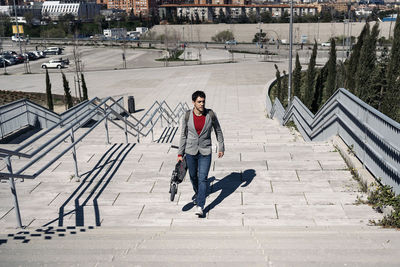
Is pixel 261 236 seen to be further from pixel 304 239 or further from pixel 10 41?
pixel 10 41

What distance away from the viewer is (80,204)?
19.0 feet

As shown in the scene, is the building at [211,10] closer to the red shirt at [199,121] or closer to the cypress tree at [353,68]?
the cypress tree at [353,68]

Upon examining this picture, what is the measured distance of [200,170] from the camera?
17.7 feet

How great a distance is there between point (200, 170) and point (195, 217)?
1.99ft

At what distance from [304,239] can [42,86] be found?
3278 cm

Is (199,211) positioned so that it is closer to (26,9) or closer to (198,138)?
(198,138)

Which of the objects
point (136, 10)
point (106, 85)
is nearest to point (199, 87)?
point (106, 85)

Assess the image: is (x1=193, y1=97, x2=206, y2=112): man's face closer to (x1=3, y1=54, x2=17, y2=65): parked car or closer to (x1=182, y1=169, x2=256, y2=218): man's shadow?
(x1=182, y1=169, x2=256, y2=218): man's shadow

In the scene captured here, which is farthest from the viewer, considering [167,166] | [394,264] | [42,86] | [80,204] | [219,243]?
[42,86]

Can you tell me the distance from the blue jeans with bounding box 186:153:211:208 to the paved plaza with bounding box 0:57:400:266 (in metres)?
0.29

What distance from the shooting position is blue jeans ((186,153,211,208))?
17.4 feet

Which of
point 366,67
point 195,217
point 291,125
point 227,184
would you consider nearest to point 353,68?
point 366,67

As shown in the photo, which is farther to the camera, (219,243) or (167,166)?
(167,166)

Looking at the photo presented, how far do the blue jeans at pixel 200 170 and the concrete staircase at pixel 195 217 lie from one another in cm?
29
